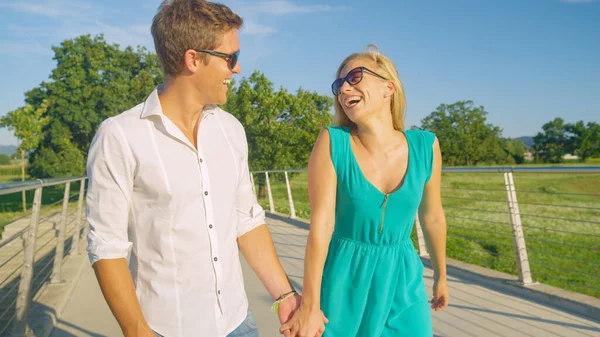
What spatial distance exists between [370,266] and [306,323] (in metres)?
0.32

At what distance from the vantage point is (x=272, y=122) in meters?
28.2

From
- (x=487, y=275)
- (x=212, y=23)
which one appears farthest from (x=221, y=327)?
(x=487, y=275)

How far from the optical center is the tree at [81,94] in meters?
32.2

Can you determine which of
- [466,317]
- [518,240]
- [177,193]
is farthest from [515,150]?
[177,193]

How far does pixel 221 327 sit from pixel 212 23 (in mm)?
982

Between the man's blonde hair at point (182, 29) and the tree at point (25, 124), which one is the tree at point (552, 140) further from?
the man's blonde hair at point (182, 29)

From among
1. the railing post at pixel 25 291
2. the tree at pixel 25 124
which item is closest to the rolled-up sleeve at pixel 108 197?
the railing post at pixel 25 291

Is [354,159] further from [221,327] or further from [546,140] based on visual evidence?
[546,140]

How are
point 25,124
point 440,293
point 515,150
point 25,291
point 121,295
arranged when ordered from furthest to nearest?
point 515,150, point 25,124, point 25,291, point 440,293, point 121,295

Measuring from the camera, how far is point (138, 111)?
1598mm

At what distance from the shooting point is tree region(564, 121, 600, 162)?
101438mm

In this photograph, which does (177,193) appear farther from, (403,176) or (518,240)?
(518,240)

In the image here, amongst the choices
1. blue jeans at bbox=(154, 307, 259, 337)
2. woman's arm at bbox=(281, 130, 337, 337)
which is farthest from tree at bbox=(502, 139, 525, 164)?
blue jeans at bbox=(154, 307, 259, 337)

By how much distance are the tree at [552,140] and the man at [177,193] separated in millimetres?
113406
